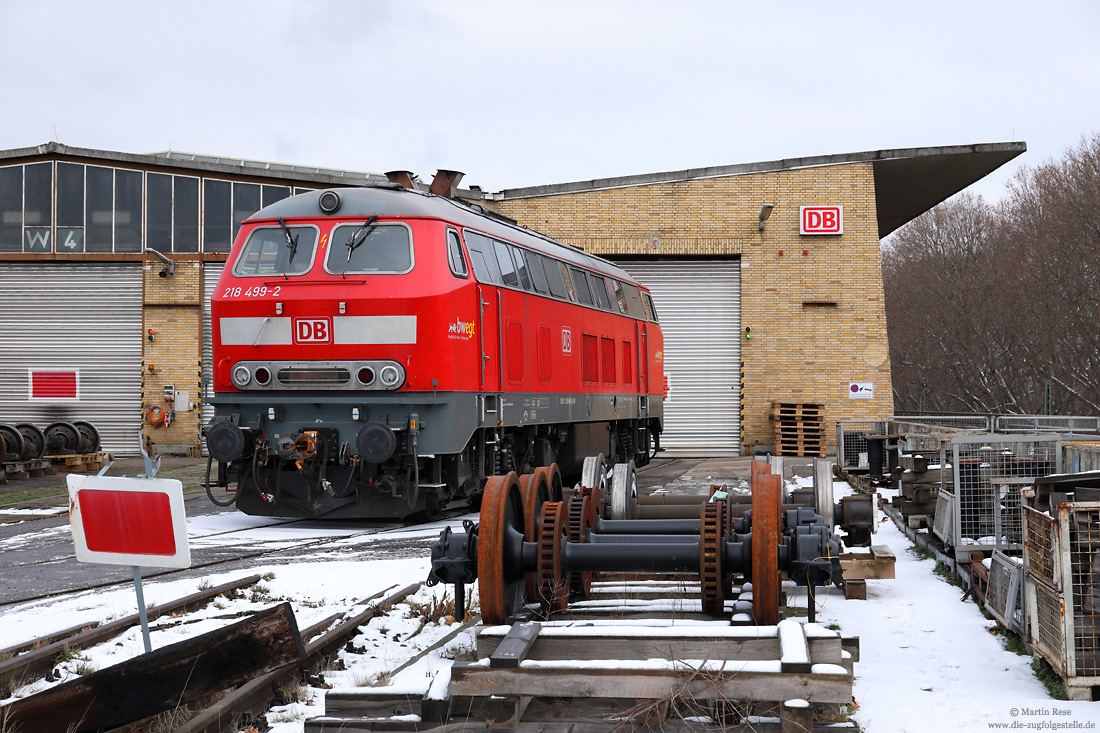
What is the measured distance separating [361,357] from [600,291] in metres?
6.42

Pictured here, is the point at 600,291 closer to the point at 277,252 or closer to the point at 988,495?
the point at 277,252

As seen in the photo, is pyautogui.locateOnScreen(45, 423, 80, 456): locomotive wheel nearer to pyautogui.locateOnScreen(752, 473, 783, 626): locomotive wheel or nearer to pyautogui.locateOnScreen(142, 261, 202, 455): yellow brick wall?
pyautogui.locateOnScreen(142, 261, 202, 455): yellow brick wall

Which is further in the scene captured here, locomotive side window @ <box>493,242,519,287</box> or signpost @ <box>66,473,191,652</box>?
locomotive side window @ <box>493,242,519,287</box>

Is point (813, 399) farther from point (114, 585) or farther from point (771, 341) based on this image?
point (114, 585)

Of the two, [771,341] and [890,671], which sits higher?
[771,341]

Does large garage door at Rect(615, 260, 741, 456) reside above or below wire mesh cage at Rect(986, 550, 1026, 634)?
above

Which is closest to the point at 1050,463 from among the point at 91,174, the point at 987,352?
the point at 91,174

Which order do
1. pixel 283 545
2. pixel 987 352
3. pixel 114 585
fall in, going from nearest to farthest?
pixel 114 585 < pixel 283 545 < pixel 987 352

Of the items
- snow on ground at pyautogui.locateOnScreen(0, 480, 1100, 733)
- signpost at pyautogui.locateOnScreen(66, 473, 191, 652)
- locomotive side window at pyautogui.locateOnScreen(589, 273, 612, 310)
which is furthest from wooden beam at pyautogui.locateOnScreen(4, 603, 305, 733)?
locomotive side window at pyautogui.locateOnScreen(589, 273, 612, 310)

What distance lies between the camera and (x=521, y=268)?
12.8m

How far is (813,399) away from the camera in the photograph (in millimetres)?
23656

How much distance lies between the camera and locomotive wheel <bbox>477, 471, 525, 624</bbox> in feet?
18.2

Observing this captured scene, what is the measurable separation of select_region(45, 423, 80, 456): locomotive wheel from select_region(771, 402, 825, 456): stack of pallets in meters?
14.6

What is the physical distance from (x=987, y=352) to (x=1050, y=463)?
39.7m
